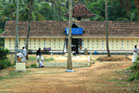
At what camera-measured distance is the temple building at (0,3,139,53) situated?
4012 centimetres

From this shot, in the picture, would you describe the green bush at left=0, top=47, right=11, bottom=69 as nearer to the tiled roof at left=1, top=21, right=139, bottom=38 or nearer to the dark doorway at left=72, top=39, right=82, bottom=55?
the tiled roof at left=1, top=21, right=139, bottom=38

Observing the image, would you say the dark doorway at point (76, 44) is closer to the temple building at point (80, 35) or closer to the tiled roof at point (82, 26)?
the temple building at point (80, 35)

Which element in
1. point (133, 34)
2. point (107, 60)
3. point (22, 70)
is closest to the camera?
point (22, 70)

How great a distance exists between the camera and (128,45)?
40.9 metres

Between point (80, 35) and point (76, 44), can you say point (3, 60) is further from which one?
point (76, 44)

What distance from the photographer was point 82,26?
135ft

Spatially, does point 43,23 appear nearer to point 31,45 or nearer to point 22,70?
point 31,45

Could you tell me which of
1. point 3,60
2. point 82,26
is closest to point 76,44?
point 82,26

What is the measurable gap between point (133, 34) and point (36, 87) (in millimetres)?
28392

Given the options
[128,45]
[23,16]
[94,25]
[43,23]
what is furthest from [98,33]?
[23,16]

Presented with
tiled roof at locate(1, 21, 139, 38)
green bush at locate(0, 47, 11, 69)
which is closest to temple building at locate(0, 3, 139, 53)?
tiled roof at locate(1, 21, 139, 38)

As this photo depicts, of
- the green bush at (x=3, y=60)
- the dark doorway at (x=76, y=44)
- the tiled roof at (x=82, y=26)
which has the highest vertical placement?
the tiled roof at (x=82, y=26)

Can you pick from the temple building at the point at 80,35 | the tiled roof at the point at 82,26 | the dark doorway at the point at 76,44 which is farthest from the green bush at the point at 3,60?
the dark doorway at the point at 76,44

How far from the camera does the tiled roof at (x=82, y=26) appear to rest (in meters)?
40.1
